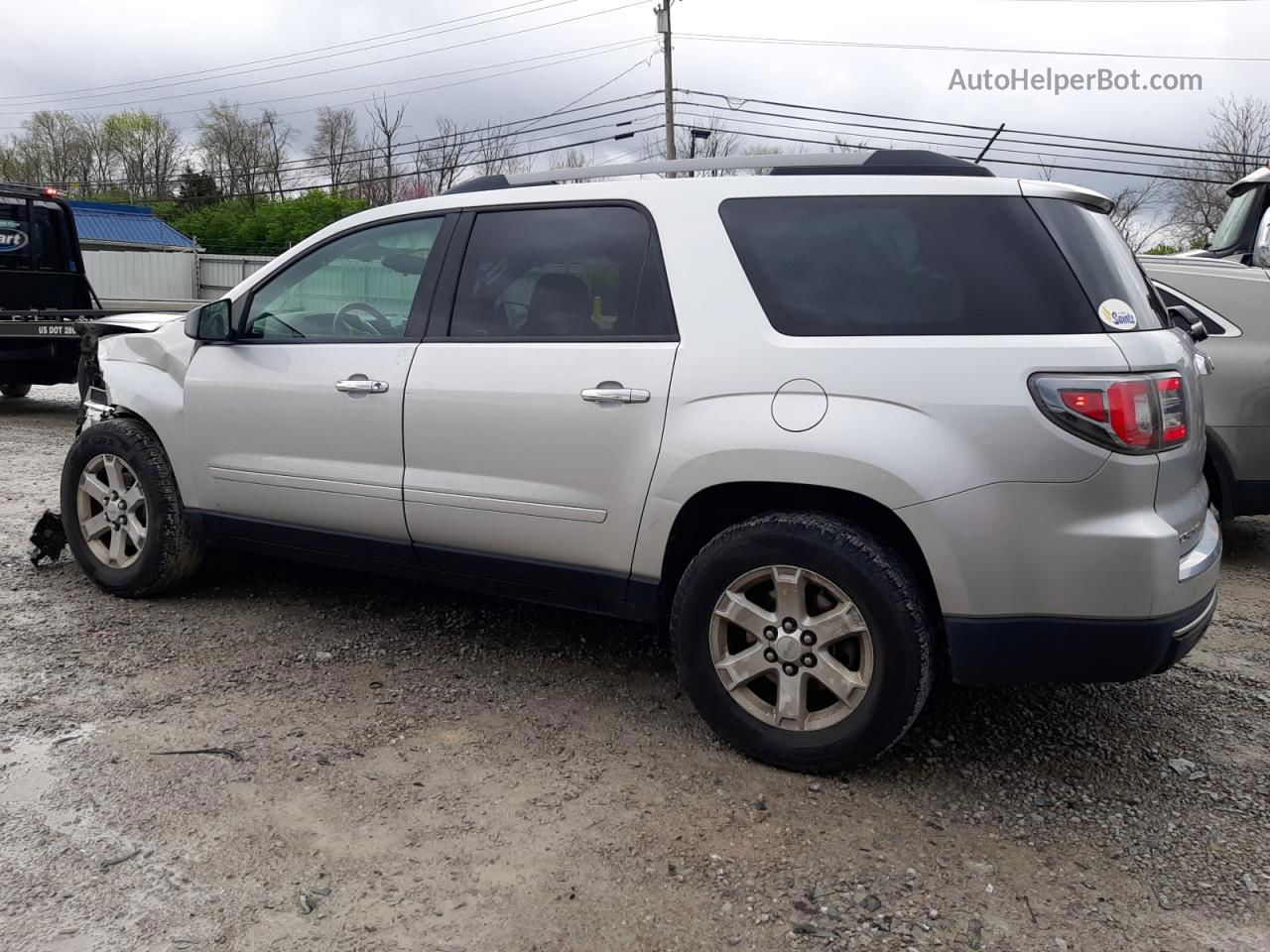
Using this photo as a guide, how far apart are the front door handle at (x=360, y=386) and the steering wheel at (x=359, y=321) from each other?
0.22 metres

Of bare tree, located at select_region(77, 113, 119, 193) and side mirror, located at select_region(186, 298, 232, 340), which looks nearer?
side mirror, located at select_region(186, 298, 232, 340)

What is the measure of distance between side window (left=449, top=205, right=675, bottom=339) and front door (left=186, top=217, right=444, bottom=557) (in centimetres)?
23

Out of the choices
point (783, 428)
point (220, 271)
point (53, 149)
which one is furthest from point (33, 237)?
point (53, 149)

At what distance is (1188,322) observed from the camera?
4461mm

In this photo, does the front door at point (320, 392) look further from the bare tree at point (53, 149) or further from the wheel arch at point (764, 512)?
the bare tree at point (53, 149)

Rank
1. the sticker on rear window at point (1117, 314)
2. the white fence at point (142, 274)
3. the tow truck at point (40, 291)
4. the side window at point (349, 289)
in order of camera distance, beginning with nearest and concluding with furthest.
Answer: the sticker on rear window at point (1117, 314)
the side window at point (349, 289)
the tow truck at point (40, 291)
the white fence at point (142, 274)

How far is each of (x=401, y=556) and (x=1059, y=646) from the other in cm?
235

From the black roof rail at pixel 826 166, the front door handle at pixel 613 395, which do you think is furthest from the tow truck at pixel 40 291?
the front door handle at pixel 613 395

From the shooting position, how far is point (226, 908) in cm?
257

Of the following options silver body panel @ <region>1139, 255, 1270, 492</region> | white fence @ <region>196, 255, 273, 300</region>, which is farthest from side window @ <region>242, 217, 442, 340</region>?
white fence @ <region>196, 255, 273, 300</region>

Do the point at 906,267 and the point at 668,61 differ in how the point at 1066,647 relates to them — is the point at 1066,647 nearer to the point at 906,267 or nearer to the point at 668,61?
the point at 906,267

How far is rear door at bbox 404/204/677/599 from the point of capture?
3.49 m

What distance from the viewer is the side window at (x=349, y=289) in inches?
163

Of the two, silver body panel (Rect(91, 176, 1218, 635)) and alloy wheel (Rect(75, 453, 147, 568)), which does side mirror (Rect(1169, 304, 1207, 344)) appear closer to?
silver body panel (Rect(91, 176, 1218, 635))
